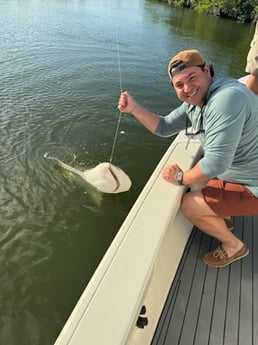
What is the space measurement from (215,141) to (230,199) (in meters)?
0.59

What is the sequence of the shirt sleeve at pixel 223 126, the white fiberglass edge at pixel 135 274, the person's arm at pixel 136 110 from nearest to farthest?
the white fiberglass edge at pixel 135 274 < the shirt sleeve at pixel 223 126 < the person's arm at pixel 136 110

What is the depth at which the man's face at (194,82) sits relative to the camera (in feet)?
7.04

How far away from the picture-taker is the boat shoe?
8.70ft

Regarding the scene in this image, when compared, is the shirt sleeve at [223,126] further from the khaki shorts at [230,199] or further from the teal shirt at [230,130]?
the khaki shorts at [230,199]

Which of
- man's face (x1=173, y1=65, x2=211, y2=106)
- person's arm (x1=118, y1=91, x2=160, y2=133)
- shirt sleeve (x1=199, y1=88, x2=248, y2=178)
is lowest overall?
person's arm (x1=118, y1=91, x2=160, y2=133)

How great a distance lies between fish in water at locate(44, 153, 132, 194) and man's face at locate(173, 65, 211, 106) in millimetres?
1976

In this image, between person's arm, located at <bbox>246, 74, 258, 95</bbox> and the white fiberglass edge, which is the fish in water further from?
person's arm, located at <bbox>246, 74, 258, 95</bbox>

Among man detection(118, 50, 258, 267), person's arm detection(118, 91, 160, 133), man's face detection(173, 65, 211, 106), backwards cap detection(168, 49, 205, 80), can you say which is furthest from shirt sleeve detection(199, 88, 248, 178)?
person's arm detection(118, 91, 160, 133)

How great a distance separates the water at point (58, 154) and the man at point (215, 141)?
4.95ft

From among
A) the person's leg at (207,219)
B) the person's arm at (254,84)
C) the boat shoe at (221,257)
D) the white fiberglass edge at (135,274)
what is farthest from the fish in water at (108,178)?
the person's arm at (254,84)

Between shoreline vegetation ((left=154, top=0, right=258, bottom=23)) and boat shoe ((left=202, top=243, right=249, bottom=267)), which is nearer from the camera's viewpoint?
boat shoe ((left=202, top=243, right=249, bottom=267))

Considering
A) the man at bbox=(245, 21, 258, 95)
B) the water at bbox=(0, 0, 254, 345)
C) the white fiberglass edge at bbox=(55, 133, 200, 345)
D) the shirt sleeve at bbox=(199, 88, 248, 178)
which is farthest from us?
the man at bbox=(245, 21, 258, 95)

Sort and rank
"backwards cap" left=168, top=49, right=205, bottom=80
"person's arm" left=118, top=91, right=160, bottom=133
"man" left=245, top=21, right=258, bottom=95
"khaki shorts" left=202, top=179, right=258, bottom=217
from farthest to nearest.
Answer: "man" left=245, top=21, right=258, bottom=95 < "person's arm" left=118, top=91, right=160, bottom=133 < "khaki shorts" left=202, top=179, right=258, bottom=217 < "backwards cap" left=168, top=49, right=205, bottom=80

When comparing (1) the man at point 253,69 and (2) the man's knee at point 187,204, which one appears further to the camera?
(1) the man at point 253,69
